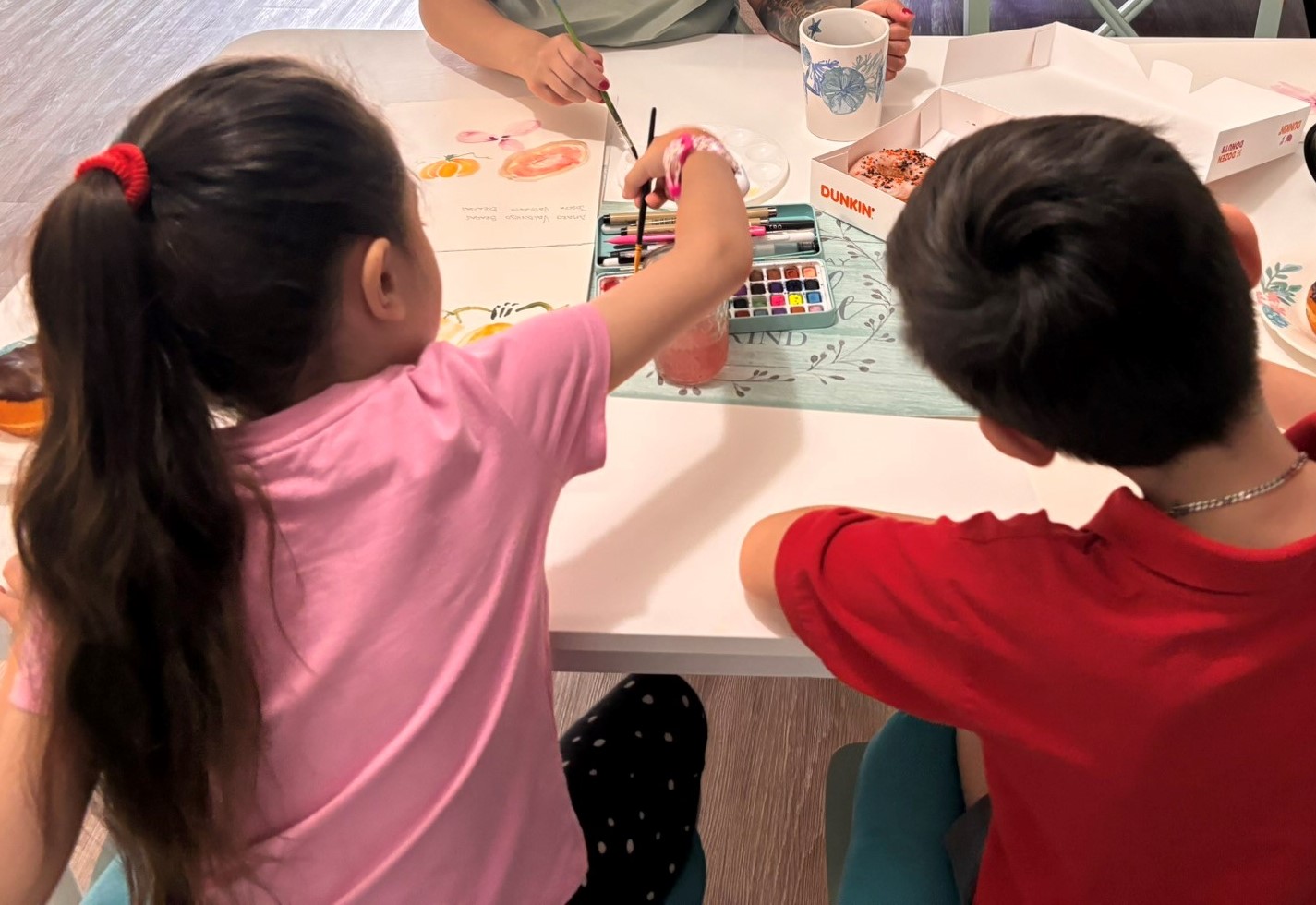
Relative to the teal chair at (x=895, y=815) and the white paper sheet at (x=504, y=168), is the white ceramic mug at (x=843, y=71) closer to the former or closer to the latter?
the white paper sheet at (x=504, y=168)

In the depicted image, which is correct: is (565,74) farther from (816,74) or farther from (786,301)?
(786,301)

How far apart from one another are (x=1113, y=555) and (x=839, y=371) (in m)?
0.30

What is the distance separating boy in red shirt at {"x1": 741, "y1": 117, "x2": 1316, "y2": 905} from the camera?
0.44 meters

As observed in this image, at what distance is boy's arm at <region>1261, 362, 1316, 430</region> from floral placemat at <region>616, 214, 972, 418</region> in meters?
0.20

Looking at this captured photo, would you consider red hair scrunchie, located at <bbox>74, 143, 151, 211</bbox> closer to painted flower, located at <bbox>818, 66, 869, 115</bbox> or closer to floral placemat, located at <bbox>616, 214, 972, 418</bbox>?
floral placemat, located at <bbox>616, 214, 972, 418</bbox>

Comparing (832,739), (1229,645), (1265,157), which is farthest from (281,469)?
(832,739)

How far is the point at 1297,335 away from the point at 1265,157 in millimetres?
250

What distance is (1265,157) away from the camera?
0.90 m

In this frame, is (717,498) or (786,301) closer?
(717,498)

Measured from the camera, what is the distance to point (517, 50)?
3.55ft

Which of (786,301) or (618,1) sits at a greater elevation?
(618,1)

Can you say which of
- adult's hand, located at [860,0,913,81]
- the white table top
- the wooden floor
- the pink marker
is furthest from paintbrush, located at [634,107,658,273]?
the wooden floor

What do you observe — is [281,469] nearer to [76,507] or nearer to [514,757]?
[76,507]

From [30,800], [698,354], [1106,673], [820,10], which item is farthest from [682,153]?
[30,800]
